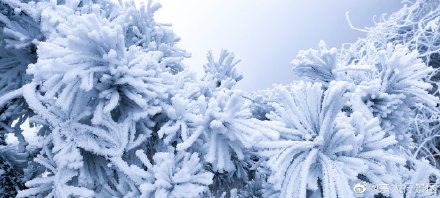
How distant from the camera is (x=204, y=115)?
0.49 meters

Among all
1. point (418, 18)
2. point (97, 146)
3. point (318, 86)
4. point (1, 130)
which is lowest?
point (1, 130)

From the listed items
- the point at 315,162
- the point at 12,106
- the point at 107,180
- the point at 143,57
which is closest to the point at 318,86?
the point at 315,162

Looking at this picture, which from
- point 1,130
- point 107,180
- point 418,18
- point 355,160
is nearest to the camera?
point 355,160

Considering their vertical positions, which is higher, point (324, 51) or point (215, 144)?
point (324, 51)

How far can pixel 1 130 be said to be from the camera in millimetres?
712

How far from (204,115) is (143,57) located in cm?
17

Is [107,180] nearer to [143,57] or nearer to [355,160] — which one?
[143,57]

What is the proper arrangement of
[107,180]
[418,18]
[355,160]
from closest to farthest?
[355,160] → [107,180] → [418,18]

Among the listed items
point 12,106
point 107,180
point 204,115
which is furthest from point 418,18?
point 12,106

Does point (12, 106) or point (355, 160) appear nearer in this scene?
point (355, 160)

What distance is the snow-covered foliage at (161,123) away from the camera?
46 centimetres

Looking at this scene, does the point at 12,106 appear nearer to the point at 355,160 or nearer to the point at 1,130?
the point at 1,130

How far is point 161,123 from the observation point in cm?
61

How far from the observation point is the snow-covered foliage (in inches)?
18.2
